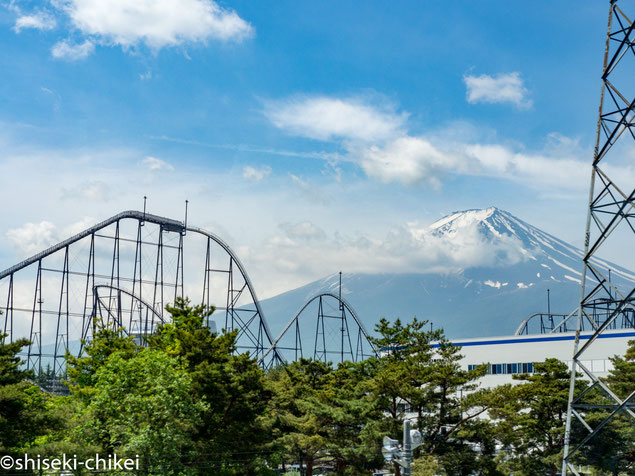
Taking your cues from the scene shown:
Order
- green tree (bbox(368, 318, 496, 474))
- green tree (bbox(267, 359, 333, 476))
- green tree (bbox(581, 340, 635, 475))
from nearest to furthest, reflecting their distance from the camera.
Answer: green tree (bbox(581, 340, 635, 475)), green tree (bbox(368, 318, 496, 474)), green tree (bbox(267, 359, 333, 476))

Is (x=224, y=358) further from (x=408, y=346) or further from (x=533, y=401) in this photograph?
(x=533, y=401)

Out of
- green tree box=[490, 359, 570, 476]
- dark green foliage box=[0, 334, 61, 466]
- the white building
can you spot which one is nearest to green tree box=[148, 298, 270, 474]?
dark green foliage box=[0, 334, 61, 466]

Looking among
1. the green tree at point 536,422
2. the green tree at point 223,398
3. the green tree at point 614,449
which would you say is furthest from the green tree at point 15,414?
the green tree at point 536,422

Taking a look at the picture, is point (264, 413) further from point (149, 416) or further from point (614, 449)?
point (614, 449)

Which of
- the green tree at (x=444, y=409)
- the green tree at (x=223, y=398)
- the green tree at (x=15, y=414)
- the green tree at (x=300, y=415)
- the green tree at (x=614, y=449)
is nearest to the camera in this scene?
the green tree at (x=15, y=414)

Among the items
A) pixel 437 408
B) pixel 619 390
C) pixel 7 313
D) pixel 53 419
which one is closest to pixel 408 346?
pixel 437 408

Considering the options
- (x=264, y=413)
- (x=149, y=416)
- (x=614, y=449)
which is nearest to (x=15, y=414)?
(x=149, y=416)

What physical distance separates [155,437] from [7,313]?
100.0 feet

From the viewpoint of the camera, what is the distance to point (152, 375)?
2716cm

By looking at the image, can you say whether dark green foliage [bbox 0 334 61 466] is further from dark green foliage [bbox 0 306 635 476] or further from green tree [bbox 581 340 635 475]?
green tree [bbox 581 340 635 475]

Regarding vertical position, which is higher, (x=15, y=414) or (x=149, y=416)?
(x=15, y=414)

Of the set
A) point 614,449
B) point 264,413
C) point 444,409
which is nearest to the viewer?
point 614,449

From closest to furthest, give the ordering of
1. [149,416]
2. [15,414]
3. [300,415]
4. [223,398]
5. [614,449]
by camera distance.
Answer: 1. [15,414]
2. [614,449]
3. [149,416]
4. [223,398]
5. [300,415]

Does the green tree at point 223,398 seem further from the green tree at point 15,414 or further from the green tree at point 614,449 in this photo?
the green tree at point 614,449
